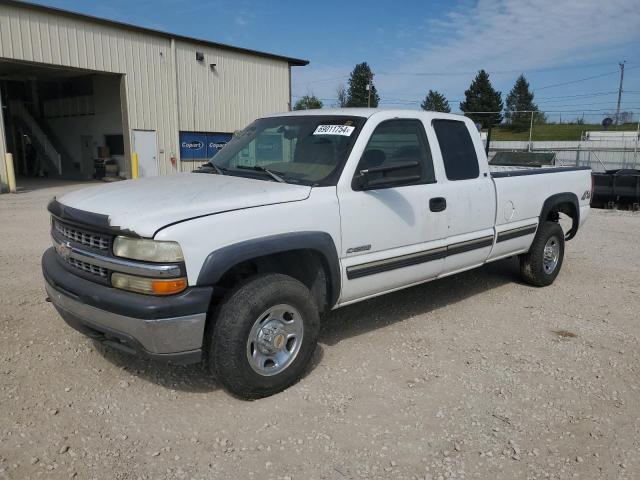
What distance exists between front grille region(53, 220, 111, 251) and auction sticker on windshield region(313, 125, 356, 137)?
1.85 m

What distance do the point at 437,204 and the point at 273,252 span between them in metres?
1.74

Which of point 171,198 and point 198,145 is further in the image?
point 198,145

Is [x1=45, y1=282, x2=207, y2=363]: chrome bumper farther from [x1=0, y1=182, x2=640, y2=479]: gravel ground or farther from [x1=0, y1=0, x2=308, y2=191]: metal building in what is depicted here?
[x1=0, y1=0, x2=308, y2=191]: metal building

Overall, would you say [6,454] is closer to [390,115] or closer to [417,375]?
[417,375]

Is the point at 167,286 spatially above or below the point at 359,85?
below

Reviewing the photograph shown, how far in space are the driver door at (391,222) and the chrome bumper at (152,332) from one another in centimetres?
121

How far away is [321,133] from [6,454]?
9.63 feet

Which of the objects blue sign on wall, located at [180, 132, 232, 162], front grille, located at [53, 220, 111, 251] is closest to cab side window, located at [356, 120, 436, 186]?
front grille, located at [53, 220, 111, 251]

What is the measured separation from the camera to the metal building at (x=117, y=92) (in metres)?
17.8

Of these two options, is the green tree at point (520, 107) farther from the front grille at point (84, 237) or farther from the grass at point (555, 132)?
the front grille at point (84, 237)

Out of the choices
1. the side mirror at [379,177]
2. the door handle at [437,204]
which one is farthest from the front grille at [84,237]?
the door handle at [437,204]

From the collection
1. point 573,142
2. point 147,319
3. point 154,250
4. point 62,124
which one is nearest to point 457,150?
point 154,250

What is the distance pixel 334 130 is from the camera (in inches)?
159

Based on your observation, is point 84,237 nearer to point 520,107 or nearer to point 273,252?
point 273,252
